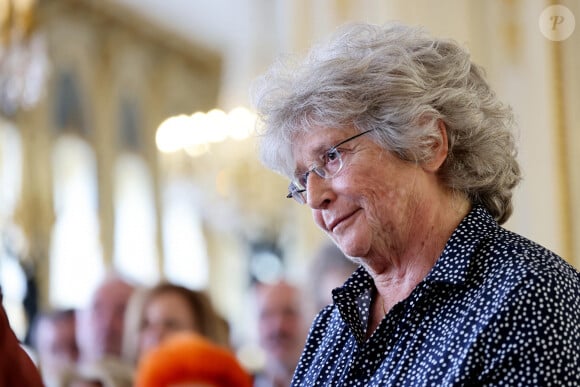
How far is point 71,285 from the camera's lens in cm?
1462

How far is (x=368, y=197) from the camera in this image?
2.31m

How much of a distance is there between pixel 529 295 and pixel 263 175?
1326 cm

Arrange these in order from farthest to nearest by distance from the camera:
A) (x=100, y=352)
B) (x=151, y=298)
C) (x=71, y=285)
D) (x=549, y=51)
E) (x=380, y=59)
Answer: (x=71, y=285), (x=100, y=352), (x=151, y=298), (x=549, y=51), (x=380, y=59)

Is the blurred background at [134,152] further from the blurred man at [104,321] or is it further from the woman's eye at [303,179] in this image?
the woman's eye at [303,179]

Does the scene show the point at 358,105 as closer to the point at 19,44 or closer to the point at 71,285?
the point at 19,44

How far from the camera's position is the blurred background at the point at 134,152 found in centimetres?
1343

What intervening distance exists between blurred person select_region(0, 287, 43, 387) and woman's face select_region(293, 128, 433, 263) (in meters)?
0.70

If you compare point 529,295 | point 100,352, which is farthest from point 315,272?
point 529,295

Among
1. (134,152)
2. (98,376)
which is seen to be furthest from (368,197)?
(134,152)

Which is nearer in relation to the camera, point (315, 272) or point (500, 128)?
point (500, 128)

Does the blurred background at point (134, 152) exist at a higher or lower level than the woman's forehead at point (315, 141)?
higher

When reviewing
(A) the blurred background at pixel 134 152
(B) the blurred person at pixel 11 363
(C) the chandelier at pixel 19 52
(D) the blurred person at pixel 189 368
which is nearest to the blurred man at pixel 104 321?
(D) the blurred person at pixel 189 368

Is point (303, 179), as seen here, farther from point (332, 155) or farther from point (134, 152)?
point (134, 152)

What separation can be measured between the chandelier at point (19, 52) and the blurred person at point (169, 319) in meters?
5.59
